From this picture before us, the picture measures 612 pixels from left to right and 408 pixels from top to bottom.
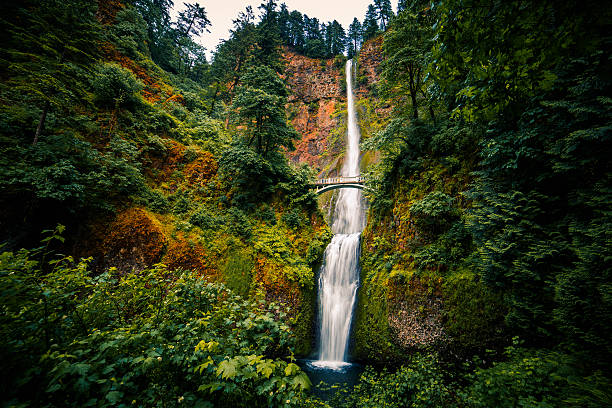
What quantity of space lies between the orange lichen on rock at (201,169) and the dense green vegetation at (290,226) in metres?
0.12

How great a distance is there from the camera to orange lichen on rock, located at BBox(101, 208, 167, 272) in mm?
6992

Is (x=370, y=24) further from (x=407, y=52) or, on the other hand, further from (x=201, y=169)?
(x=201, y=169)

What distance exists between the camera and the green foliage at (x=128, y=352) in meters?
1.41

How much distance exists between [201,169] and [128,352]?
1070 cm

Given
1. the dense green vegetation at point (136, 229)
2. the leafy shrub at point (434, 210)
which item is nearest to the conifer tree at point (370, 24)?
the dense green vegetation at point (136, 229)

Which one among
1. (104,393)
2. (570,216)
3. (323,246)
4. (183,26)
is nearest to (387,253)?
(323,246)

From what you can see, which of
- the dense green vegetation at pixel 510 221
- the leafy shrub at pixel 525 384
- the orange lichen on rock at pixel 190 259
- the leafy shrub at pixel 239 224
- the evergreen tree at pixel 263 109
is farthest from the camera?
the evergreen tree at pixel 263 109

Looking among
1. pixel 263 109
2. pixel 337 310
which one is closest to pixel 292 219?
pixel 337 310

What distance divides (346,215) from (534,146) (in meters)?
17.5

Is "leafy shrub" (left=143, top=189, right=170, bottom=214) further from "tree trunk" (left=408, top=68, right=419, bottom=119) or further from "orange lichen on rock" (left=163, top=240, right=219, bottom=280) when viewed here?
"tree trunk" (left=408, top=68, right=419, bottom=119)

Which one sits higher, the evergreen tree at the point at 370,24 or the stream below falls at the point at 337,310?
the evergreen tree at the point at 370,24

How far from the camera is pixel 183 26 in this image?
21.3m

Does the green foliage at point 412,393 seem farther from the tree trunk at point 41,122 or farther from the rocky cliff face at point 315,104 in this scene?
the rocky cliff face at point 315,104

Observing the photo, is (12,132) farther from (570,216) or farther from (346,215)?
(346,215)
